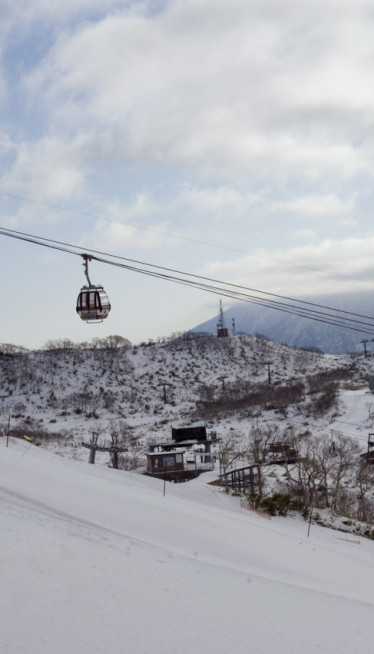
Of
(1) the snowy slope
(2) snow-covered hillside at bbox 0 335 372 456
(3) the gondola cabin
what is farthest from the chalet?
(3) the gondola cabin

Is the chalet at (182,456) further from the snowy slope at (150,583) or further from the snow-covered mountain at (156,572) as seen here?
the snowy slope at (150,583)

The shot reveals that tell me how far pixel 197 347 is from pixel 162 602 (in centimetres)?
11588

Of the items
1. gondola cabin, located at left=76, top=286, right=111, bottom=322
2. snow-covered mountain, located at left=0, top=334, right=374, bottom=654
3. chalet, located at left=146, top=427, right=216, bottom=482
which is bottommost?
chalet, located at left=146, top=427, right=216, bottom=482

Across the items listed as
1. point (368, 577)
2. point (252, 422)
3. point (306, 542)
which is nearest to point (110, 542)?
point (368, 577)

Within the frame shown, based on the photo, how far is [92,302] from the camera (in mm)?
13000

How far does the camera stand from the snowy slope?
19.7 ft

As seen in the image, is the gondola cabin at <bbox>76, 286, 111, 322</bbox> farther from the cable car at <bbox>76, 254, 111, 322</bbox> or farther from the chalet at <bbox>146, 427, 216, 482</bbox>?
the chalet at <bbox>146, 427, 216, 482</bbox>

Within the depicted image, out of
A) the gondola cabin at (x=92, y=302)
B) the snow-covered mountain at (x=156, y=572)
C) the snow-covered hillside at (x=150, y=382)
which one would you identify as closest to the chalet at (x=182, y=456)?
the snow-covered hillside at (x=150, y=382)

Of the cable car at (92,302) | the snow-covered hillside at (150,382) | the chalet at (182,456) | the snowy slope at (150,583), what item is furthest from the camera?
the snow-covered hillside at (150,382)

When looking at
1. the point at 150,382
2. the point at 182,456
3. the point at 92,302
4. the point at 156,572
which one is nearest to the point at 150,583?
the point at 156,572

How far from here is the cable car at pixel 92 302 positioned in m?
13.0

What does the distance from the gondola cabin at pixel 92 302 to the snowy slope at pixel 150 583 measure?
431cm

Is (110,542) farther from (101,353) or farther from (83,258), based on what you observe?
(101,353)

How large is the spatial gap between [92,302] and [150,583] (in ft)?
23.4
